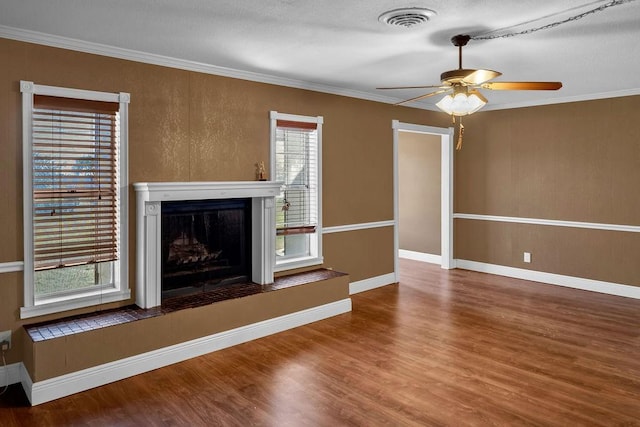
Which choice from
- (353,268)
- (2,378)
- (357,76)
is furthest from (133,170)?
(353,268)

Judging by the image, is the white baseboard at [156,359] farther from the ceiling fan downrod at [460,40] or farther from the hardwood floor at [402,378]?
the ceiling fan downrod at [460,40]

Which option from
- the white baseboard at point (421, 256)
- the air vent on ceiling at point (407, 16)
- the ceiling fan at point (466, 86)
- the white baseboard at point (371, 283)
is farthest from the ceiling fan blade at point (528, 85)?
the white baseboard at point (421, 256)

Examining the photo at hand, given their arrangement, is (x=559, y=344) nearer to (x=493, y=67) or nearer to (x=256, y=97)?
(x=493, y=67)

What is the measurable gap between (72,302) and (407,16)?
326cm

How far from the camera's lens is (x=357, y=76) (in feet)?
16.1

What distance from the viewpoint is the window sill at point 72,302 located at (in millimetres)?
3529

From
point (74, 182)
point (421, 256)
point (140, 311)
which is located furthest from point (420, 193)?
point (74, 182)

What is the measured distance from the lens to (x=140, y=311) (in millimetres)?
3855

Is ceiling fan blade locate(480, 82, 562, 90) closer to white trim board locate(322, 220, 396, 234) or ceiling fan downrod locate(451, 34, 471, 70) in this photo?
ceiling fan downrod locate(451, 34, 471, 70)

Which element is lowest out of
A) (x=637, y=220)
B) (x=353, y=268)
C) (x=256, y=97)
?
(x=353, y=268)

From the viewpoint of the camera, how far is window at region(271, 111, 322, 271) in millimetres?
5113

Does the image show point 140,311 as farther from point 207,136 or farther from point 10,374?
point 207,136

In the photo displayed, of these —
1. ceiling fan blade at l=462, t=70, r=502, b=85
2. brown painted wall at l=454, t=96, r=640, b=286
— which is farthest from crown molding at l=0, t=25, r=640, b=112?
ceiling fan blade at l=462, t=70, r=502, b=85

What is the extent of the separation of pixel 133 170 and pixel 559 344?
13.2ft
